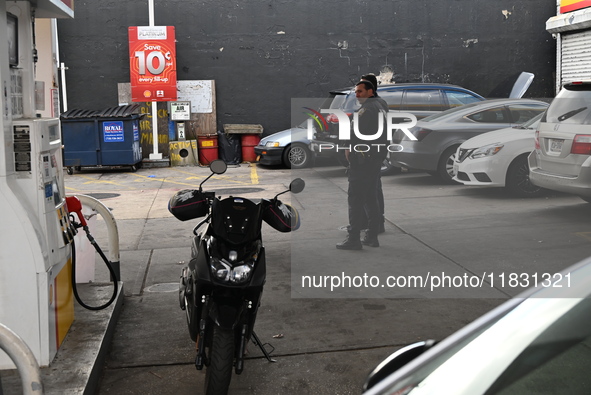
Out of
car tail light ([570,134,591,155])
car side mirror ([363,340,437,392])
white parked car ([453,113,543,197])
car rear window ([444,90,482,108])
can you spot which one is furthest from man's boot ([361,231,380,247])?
car side mirror ([363,340,437,392])

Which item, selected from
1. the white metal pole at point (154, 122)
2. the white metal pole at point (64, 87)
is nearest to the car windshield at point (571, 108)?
the white metal pole at point (154, 122)

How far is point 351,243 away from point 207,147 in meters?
10.7

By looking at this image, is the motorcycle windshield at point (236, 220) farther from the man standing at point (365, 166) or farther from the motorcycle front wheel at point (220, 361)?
the man standing at point (365, 166)

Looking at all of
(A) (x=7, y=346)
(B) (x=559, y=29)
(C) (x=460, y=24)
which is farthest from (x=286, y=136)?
(A) (x=7, y=346)

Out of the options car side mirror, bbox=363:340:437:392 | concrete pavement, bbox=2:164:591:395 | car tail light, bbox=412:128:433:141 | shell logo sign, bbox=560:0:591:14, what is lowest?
concrete pavement, bbox=2:164:591:395

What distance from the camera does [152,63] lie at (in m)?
17.0

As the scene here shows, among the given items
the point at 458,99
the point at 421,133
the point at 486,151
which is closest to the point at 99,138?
the point at 458,99

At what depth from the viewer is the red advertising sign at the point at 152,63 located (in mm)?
16891

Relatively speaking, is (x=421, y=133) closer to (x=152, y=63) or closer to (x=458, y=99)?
(x=458, y=99)

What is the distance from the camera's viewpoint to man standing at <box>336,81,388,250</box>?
20.9 ft

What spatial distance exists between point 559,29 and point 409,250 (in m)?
13.2

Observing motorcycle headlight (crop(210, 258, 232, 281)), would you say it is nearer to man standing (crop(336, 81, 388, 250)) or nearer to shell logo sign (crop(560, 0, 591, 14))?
man standing (crop(336, 81, 388, 250))

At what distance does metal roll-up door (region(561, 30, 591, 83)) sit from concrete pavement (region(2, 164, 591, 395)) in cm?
1135

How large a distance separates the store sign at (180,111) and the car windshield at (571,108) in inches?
492
